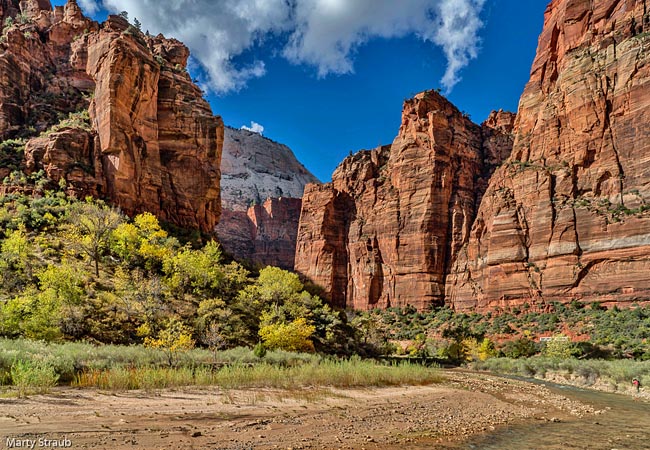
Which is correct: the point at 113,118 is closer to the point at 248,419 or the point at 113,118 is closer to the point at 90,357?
the point at 90,357

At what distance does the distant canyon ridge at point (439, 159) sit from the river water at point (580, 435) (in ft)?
140

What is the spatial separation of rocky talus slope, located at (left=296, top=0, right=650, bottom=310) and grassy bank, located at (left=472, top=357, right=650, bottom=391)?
20768 mm

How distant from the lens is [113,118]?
43.8m

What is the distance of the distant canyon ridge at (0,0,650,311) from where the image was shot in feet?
154

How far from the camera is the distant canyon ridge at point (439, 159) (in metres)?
47.0

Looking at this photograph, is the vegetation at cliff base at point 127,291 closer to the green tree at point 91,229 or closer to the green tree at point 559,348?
the green tree at point 91,229

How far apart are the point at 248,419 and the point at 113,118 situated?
4344 centimetres

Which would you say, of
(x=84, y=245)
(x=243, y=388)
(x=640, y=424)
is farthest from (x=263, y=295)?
(x=640, y=424)

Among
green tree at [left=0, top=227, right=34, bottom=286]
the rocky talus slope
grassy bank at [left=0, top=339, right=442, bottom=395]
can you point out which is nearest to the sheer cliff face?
the rocky talus slope

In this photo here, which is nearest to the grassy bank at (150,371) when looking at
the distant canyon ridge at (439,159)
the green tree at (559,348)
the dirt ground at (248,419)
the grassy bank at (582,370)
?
the dirt ground at (248,419)

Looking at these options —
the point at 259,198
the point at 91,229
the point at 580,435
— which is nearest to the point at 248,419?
the point at 580,435

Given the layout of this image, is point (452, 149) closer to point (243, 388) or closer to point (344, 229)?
point (344, 229)

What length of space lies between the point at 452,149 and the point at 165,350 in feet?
260

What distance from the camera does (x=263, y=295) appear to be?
119ft
